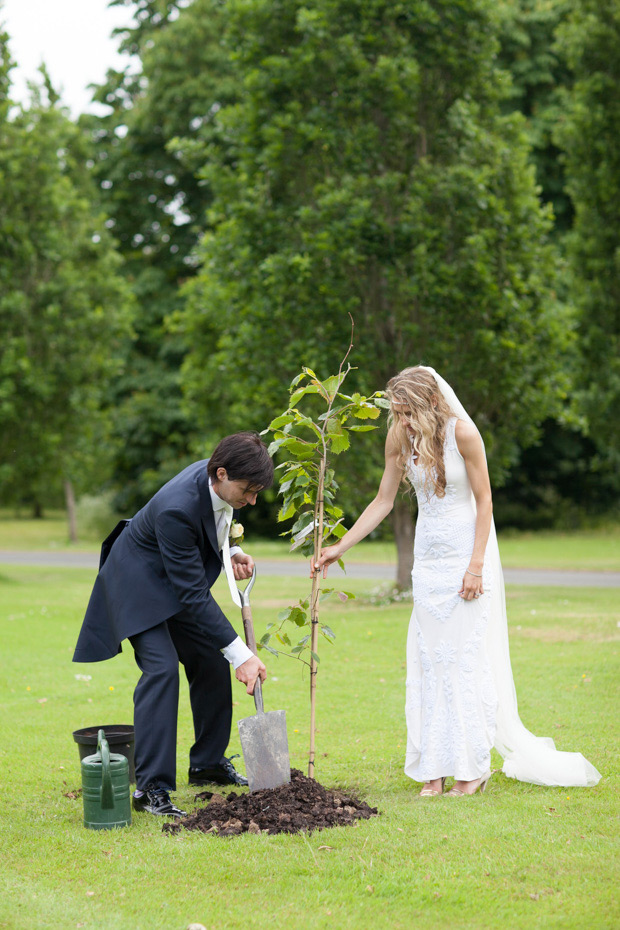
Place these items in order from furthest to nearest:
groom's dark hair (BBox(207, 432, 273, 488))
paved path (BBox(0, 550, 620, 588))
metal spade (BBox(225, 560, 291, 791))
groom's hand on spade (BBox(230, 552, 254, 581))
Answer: paved path (BBox(0, 550, 620, 588)) < groom's hand on spade (BBox(230, 552, 254, 581)) < metal spade (BBox(225, 560, 291, 791)) < groom's dark hair (BBox(207, 432, 273, 488))

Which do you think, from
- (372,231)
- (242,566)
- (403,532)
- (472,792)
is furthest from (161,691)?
(403,532)

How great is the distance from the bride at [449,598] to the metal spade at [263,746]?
793 mm

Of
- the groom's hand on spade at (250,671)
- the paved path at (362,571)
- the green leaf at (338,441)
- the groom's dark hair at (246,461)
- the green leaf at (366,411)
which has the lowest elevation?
the paved path at (362,571)

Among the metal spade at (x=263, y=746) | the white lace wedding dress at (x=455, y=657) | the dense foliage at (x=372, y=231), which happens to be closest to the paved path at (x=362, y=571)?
the dense foliage at (x=372, y=231)

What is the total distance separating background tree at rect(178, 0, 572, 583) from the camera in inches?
517

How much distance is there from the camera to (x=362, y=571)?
65.9ft

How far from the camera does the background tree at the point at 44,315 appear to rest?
18.3m

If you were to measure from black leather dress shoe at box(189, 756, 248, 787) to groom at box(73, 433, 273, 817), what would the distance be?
56 centimetres

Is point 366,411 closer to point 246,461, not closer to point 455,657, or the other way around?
point 246,461

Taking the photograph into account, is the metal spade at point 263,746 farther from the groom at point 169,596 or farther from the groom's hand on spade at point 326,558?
the groom's hand on spade at point 326,558

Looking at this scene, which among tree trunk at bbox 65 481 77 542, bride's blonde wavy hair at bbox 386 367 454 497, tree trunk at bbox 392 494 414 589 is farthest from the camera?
tree trunk at bbox 65 481 77 542

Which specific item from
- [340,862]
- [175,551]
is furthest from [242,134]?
[340,862]

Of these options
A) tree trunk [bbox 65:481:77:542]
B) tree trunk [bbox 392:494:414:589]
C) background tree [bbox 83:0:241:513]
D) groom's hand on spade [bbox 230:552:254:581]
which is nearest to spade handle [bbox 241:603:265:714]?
groom's hand on spade [bbox 230:552:254:581]

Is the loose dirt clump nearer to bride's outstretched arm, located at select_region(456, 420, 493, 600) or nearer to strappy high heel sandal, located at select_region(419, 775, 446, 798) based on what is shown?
strappy high heel sandal, located at select_region(419, 775, 446, 798)
